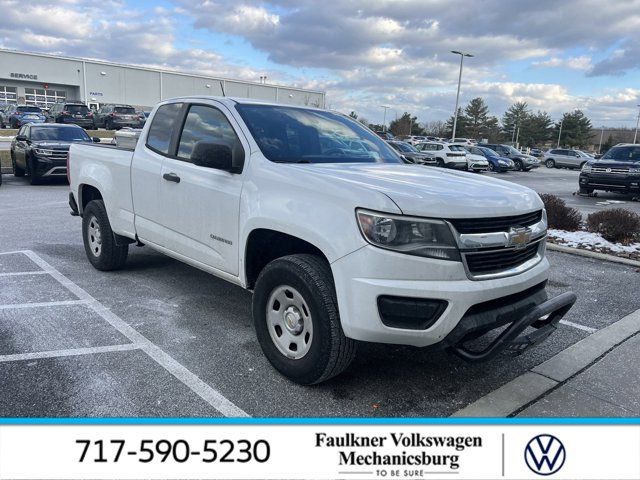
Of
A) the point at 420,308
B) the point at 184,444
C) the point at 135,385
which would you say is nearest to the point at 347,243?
the point at 420,308

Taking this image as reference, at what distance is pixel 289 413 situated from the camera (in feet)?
10.2

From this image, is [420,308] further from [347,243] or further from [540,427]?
[540,427]

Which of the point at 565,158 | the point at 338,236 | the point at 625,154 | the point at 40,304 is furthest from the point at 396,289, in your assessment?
the point at 565,158

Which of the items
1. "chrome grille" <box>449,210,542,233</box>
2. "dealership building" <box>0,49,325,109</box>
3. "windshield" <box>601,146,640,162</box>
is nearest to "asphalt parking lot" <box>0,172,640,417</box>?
"chrome grille" <box>449,210,542,233</box>

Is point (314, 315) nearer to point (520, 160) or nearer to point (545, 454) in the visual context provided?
point (545, 454)

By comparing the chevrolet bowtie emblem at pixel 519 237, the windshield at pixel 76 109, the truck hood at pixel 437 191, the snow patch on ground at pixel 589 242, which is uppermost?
the windshield at pixel 76 109

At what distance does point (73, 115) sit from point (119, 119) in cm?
274

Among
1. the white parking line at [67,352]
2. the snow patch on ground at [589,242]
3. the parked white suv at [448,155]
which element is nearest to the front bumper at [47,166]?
the white parking line at [67,352]

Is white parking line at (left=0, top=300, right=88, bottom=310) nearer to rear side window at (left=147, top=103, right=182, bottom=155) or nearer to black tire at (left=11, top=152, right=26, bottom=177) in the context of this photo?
rear side window at (left=147, top=103, right=182, bottom=155)

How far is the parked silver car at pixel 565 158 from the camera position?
40.7 m

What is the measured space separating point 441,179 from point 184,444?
7.55 ft

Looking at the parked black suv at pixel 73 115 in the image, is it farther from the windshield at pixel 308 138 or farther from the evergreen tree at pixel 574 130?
the evergreen tree at pixel 574 130

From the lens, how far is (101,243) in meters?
5.74

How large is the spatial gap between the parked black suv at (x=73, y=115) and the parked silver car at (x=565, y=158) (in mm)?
34668
